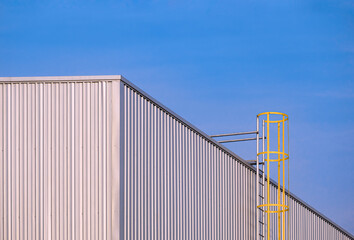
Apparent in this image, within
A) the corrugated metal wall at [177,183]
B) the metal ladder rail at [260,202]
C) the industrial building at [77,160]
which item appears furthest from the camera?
the metal ladder rail at [260,202]

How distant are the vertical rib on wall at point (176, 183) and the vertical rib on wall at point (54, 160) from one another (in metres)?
0.72

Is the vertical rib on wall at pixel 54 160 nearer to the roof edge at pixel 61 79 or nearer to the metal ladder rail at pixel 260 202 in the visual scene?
the roof edge at pixel 61 79

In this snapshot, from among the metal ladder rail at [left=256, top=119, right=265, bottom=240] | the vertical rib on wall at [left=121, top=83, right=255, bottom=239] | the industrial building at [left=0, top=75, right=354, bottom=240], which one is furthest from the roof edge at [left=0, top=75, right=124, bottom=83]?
the metal ladder rail at [left=256, top=119, right=265, bottom=240]

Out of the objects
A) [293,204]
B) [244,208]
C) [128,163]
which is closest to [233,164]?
[244,208]

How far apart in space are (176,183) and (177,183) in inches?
1.7

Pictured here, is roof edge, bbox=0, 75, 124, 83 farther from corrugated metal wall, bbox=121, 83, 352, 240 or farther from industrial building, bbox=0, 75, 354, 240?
corrugated metal wall, bbox=121, 83, 352, 240

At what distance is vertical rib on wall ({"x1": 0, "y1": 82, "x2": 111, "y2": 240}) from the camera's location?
1852cm

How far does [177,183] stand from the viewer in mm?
21266

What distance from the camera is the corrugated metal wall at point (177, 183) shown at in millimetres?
19172

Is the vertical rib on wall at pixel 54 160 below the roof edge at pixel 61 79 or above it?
below

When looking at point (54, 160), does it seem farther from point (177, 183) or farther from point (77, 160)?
point (177, 183)

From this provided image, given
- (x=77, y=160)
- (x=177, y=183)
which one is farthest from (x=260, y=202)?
(x=77, y=160)

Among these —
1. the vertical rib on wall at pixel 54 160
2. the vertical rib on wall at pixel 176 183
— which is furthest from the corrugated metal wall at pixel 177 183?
the vertical rib on wall at pixel 54 160

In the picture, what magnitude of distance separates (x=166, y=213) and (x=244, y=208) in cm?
481
